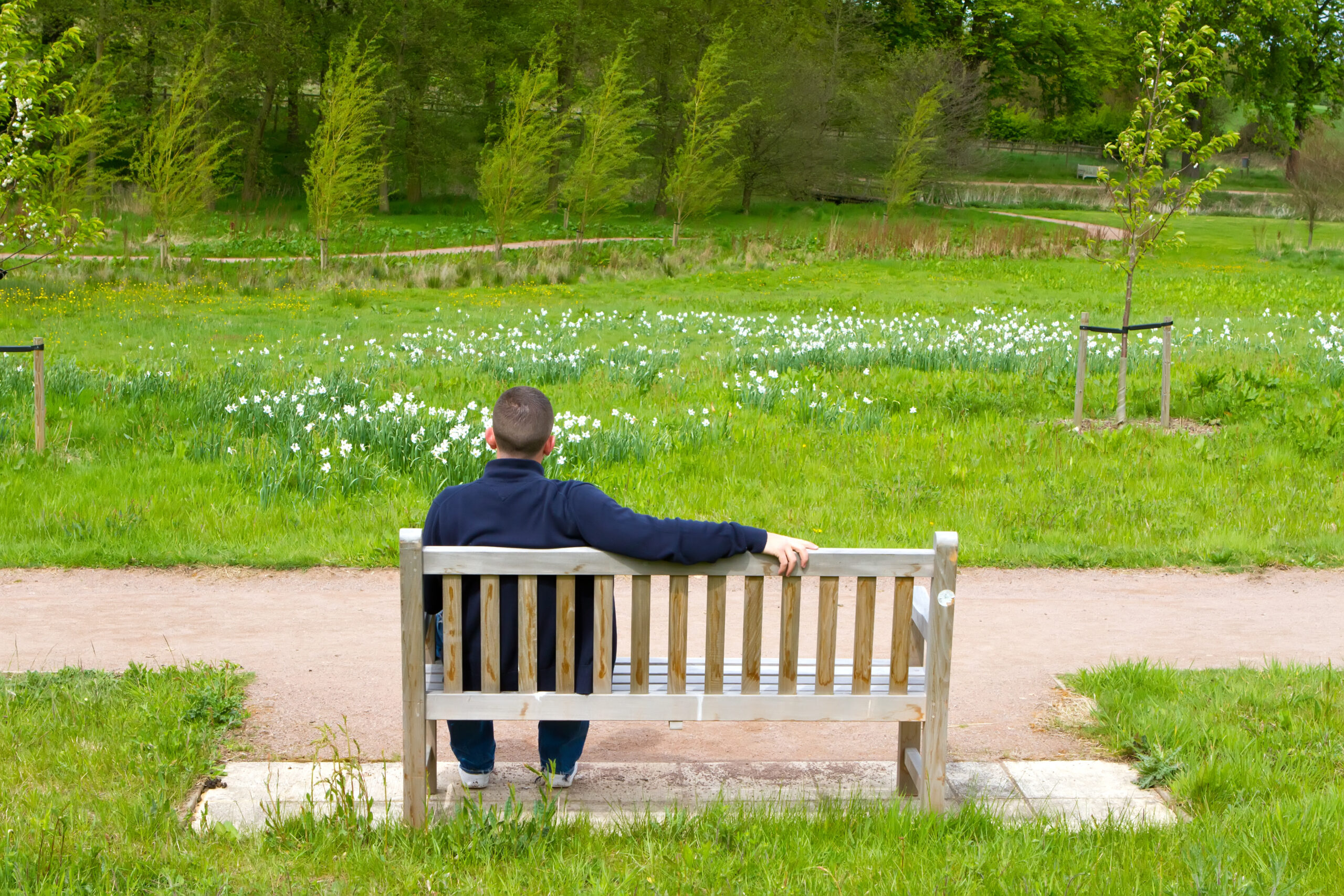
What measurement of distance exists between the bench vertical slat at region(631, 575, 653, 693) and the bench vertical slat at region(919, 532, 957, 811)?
2.60 feet

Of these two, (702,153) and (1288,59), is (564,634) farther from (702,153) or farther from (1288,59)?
(1288,59)

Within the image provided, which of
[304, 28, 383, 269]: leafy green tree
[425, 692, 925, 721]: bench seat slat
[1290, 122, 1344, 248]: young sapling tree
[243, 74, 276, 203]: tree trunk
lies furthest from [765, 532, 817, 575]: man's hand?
[243, 74, 276, 203]: tree trunk

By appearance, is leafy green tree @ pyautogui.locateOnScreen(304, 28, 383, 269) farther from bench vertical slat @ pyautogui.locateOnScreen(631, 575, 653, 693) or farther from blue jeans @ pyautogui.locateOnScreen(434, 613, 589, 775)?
bench vertical slat @ pyautogui.locateOnScreen(631, 575, 653, 693)

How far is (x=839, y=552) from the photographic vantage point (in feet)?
10.8

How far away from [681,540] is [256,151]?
49.1m

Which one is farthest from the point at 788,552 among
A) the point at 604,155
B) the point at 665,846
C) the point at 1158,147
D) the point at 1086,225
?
the point at 1086,225

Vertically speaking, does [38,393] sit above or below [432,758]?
above

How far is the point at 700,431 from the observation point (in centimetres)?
939

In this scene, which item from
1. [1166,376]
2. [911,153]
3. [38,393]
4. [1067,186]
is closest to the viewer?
[38,393]

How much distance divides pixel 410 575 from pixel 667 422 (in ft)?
22.0

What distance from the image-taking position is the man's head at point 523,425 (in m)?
3.48

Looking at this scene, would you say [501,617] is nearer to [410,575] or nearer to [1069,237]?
[410,575]

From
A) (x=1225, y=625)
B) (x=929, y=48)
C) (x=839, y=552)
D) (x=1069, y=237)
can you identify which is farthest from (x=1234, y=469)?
(x=929, y=48)

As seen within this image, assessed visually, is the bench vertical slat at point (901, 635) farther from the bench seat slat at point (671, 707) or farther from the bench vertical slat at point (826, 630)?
the bench vertical slat at point (826, 630)
